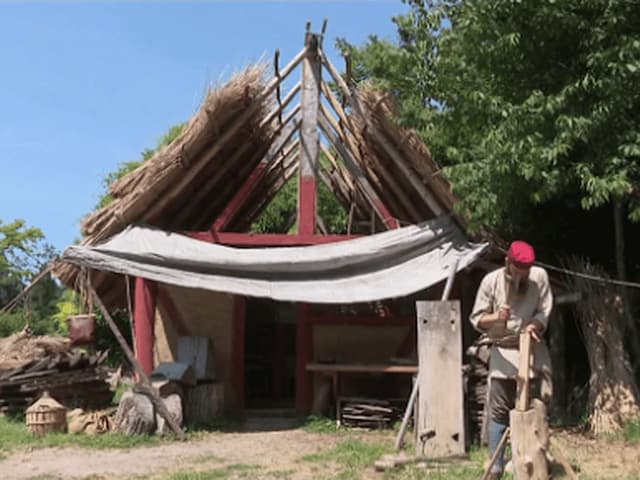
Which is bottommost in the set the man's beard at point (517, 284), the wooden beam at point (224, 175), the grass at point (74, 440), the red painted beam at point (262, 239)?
the grass at point (74, 440)

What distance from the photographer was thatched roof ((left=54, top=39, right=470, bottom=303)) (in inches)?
312

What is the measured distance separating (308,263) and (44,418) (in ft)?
11.1

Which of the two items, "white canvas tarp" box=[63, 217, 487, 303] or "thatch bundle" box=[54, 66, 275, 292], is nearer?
"white canvas tarp" box=[63, 217, 487, 303]

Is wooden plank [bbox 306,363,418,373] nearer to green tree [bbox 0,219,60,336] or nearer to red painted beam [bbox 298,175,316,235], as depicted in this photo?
red painted beam [bbox 298,175,316,235]

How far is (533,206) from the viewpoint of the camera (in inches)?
315

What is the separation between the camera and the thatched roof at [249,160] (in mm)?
7914

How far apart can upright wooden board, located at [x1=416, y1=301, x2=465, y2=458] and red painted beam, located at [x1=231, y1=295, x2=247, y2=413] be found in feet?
10.7

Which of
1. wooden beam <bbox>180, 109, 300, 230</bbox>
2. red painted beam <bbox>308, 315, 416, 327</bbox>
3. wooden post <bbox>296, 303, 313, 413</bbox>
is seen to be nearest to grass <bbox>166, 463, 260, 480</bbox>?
wooden post <bbox>296, 303, 313, 413</bbox>

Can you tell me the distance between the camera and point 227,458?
6.44 metres

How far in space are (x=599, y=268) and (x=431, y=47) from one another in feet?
9.61

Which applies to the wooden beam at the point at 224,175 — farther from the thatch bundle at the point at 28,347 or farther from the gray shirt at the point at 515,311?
the gray shirt at the point at 515,311

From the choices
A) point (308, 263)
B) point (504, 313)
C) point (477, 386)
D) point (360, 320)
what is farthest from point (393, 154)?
point (504, 313)

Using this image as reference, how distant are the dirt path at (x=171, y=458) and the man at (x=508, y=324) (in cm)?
184

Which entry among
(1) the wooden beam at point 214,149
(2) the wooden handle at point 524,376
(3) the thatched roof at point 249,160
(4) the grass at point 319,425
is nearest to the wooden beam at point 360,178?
(3) the thatched roof at point 249,160
